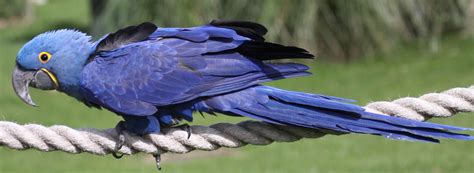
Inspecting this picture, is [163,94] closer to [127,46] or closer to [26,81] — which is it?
[127,46]

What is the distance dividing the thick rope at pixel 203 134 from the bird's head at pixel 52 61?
14 centimetres

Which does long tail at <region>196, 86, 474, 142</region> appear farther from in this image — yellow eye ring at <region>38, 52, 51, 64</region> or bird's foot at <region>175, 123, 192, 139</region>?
yellow eye ring at <region>38, 52, 51, 64</region>

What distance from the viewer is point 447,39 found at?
8.73 meters

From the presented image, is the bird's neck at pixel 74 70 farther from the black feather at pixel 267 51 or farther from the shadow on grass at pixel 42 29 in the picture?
the shadow on grass at pixel 42 29

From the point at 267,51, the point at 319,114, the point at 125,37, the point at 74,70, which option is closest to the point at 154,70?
the point at 125,37

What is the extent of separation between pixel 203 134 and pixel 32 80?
0.57 m

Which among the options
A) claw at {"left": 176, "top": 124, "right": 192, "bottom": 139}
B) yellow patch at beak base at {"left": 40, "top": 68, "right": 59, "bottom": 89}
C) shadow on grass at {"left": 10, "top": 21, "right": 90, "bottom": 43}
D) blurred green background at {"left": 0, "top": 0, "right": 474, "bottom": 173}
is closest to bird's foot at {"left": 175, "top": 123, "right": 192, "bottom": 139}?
claw at {"left": 176, "top": 124, "right": 192, "bottom": 139}

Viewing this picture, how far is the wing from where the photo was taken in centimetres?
246

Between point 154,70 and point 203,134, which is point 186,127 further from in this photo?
point 154,70

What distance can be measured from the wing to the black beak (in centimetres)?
11

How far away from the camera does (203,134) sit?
2.44m

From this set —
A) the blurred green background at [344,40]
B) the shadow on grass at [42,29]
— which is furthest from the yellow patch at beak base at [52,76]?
the shadow on grass at [42,29]

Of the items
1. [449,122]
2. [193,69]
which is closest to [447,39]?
[449,122]

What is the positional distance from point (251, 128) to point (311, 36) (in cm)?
600
